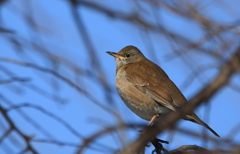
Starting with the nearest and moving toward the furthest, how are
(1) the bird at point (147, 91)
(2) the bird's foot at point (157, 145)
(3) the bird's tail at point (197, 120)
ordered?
(2) the bird's foot at point (157, 145) → (3) the bird's tail at point (197, 120) → (1) the bird at point (147, 91)

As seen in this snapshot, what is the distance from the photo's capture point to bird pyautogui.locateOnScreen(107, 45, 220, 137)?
619cm

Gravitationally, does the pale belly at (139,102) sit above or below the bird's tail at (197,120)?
above

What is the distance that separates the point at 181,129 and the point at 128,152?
0.36 metres

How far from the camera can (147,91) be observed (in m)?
6.44

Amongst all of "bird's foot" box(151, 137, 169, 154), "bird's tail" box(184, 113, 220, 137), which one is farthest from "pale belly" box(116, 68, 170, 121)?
"bird's foot" box(151, 137, 169, 154)

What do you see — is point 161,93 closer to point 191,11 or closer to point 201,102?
A: point 191,11

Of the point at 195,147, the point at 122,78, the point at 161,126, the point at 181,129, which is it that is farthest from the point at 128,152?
the point at 122,78

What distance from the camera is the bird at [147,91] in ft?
20.3

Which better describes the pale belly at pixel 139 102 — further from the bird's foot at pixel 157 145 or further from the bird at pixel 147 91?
the bird's foot at pixel 157 145

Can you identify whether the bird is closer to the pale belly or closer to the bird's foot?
the pale belly

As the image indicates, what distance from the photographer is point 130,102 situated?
6.42 m

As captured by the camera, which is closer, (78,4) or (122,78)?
(78,4)

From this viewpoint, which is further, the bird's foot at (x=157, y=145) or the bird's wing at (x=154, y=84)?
the bird's wing at (x=154, y=84)

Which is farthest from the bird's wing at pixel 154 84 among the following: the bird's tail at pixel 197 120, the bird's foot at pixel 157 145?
the bird's foot at pixel 157 145
